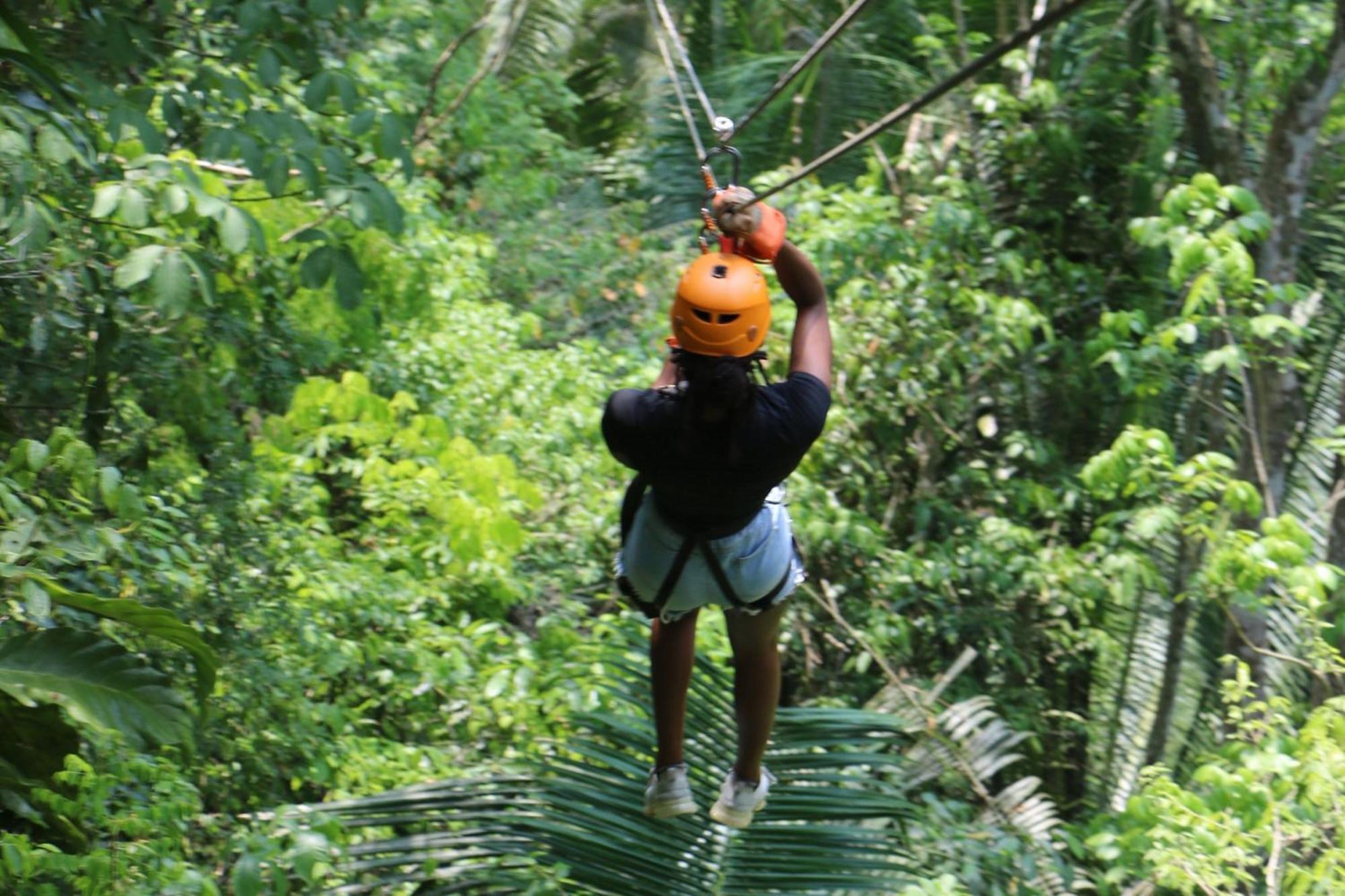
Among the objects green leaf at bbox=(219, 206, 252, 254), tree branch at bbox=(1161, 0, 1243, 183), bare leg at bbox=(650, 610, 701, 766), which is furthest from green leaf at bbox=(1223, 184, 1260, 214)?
green leaf at bbox=(219, 206, 252, 254)

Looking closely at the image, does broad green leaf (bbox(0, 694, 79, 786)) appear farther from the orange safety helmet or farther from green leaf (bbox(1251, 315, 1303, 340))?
green leaf (bbox(1251, 315, 1303, 340))

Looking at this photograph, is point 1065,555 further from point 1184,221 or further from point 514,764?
point 514,764

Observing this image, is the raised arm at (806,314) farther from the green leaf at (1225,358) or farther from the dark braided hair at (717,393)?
the green leaf at (1225,358)

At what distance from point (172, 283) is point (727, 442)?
53.5 inches

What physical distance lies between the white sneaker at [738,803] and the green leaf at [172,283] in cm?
168

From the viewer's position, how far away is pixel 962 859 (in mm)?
4609

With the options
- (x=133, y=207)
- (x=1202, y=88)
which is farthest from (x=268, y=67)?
(x=1202, y=88)

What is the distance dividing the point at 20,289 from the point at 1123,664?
4898mm

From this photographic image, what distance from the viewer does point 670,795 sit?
3.44 meters

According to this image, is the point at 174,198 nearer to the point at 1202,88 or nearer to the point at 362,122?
the point at 362,122

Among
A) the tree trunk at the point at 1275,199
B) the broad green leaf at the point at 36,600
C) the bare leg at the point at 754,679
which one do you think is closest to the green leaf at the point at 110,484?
the broad green leaf at the point at 36,600

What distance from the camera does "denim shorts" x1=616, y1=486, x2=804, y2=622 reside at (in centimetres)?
296

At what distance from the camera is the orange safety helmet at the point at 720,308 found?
2.63 m

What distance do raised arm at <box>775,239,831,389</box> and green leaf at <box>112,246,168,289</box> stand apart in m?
1.41
